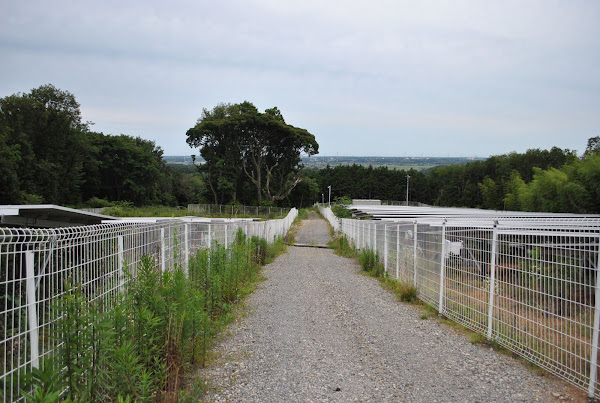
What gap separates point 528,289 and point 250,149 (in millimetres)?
55162

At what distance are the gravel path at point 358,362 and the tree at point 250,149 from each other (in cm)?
4958

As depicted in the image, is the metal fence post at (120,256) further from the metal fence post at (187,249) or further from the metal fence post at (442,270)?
the metal fence post at (442,270)

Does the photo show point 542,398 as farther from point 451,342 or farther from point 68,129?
point 68,129

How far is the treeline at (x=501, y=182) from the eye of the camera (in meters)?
27.1

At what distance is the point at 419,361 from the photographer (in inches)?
212

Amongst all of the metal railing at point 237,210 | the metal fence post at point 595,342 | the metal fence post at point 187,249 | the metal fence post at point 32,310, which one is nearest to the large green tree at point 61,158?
the metal railing at point 237,210

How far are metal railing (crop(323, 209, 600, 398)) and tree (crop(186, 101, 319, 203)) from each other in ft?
164

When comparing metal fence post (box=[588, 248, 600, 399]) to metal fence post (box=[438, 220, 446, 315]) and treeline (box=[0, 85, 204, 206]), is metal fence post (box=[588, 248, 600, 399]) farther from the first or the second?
treeline (box=[0, 85, 204, 206])

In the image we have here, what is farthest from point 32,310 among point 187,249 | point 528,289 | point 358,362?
point 187,249

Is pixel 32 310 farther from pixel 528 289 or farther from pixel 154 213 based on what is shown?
pixel 154 213

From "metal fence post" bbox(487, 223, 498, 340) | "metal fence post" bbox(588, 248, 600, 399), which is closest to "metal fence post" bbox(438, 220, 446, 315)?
"metal fence post" bbox(487, 223, 498, 340)

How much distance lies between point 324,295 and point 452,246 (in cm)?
340

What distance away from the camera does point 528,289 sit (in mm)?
5094

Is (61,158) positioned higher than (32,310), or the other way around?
(61,158)
